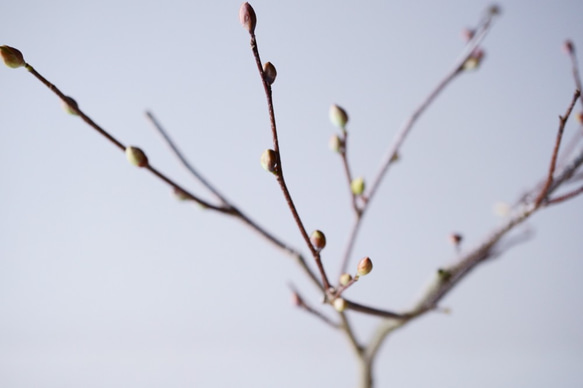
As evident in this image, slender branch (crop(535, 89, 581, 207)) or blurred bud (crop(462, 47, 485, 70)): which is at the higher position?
blurred bud (crop(462, 47, 485, 70))

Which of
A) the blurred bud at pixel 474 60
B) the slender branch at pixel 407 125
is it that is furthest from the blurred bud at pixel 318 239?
the blurred bud at pixel 474 60

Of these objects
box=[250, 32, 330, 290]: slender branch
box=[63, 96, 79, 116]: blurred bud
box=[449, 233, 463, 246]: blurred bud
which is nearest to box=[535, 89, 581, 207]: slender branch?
box=[449, 233, 463, 246]: blurred bud

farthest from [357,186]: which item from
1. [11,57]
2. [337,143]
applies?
[11,57]

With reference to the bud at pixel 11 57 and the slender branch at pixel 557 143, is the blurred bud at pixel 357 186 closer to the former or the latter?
the slender branch at pixel 557 143

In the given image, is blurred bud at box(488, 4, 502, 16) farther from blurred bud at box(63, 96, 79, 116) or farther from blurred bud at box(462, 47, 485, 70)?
blurred bud at box(63, 96, 79, 116)

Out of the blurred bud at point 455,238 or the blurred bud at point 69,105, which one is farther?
the blurred bud at point 455,238
